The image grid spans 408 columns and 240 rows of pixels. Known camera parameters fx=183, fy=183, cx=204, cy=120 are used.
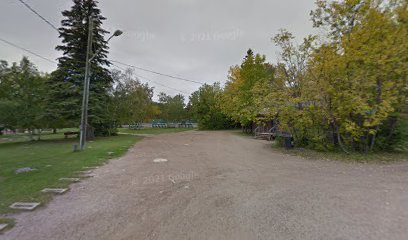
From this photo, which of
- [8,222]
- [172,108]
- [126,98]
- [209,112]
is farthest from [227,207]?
[172,108]

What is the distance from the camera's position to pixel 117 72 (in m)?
23.8

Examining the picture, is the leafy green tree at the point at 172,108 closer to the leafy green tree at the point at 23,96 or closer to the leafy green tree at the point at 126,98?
the leafy green tree at the point at 126,98

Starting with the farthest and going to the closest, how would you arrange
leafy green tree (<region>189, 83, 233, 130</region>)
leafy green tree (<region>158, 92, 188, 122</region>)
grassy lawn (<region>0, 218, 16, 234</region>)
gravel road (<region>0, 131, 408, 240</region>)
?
leafy green tree (<region>158, 92, 188, 122</region>), leafy green tree (<region>189, 83, 233, 130</region>), grassy lawn (<region>0, 218, 16, 234</region>), gravel road (<region>0, 131, 408, 240</region>)

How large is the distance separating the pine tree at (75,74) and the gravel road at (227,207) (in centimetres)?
1234

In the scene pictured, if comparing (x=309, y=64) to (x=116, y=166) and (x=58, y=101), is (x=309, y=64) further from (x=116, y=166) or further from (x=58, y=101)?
(x=58, y=101)

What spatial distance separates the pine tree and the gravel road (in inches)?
486

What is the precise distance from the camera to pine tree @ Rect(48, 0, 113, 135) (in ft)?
49.1

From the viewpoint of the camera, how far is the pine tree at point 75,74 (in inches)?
590

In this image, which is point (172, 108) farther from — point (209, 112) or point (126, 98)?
point (126, 98)

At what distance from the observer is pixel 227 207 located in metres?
3.35

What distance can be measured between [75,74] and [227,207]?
1773cm

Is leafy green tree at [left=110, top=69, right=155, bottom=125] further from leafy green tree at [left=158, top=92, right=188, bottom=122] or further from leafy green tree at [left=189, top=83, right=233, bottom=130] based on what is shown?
leafy green tree at [left=158, top=92, right=188, bottom=122]

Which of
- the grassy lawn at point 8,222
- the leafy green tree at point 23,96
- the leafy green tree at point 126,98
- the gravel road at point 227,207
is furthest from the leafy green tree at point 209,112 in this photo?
the grassy lawn at point 8,222

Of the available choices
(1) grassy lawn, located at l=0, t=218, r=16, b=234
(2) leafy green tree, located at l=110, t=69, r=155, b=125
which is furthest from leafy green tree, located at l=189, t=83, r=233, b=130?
(1) grassy lawn, located at l=0, t=218, r=16, b=234
